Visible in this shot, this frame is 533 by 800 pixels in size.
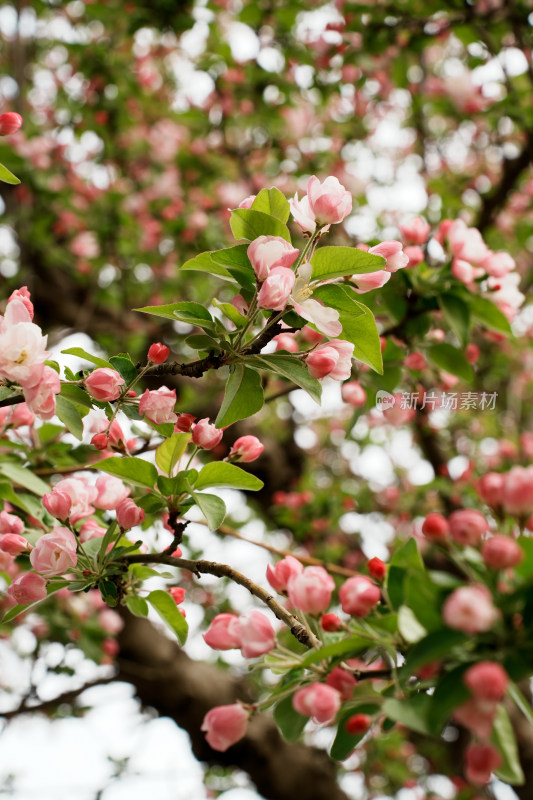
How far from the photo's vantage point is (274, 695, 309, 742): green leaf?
2.25 ft

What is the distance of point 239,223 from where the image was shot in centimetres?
83

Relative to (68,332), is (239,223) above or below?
above

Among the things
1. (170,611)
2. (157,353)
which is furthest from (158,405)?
(170,611)

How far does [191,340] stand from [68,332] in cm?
173

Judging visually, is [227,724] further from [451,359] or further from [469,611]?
[451,359]

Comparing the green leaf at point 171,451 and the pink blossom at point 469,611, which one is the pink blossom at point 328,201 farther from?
the pink blossom at point 469,611

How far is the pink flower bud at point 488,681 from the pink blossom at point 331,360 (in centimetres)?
42

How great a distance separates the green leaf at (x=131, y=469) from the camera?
2.84 ft

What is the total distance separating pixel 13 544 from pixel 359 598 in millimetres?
495

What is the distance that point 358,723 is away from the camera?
652 mm

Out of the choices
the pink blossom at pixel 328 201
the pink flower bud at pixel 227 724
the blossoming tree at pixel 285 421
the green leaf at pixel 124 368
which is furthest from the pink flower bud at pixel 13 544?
the pink blossom at pixel 328 201

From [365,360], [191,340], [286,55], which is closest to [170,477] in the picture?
[191,340]

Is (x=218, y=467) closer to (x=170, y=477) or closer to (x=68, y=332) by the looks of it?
(x=170, y=477)

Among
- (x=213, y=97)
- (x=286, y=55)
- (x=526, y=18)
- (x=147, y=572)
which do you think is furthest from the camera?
(x=213, y=97)
